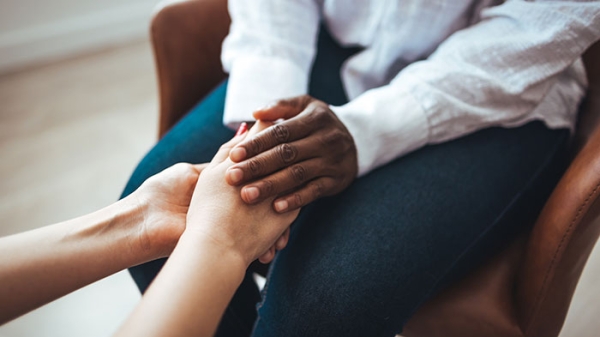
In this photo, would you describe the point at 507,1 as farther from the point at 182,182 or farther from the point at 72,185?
the point at 72,185

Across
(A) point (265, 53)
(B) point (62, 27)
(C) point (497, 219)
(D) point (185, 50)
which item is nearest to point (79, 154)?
(B) point (62, 27)

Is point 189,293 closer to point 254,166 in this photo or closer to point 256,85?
point 254,166

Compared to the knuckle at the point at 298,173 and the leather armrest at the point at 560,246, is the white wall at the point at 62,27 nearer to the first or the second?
the knuckle at the point at 298,173

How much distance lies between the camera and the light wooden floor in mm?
1105

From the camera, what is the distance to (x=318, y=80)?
34.5 inches

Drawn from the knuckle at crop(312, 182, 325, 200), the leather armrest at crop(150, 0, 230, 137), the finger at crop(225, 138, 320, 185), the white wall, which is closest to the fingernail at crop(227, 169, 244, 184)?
the finger at crop(225, 138, 320, 185)

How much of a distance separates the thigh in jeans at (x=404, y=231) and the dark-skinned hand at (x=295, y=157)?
0.05 meters

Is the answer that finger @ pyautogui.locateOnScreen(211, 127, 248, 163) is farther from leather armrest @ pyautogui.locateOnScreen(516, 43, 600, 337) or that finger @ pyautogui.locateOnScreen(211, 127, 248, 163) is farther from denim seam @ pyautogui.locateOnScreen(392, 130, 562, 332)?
leather armrest @ pyautogui.locateOnScreen(516, 43, 600, 337)

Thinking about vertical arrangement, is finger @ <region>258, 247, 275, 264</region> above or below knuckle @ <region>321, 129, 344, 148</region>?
below

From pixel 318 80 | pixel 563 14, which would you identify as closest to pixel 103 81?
pixel 318 80

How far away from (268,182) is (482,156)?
334 mm

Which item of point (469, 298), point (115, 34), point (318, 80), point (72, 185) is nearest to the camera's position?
point (469, 298)

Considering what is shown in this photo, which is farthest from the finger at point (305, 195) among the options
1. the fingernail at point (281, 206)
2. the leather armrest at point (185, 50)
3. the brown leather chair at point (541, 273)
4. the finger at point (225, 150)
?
the leather armrest at point (185, 50)

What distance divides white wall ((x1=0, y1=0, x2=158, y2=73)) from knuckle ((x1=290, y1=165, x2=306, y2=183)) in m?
1.87
